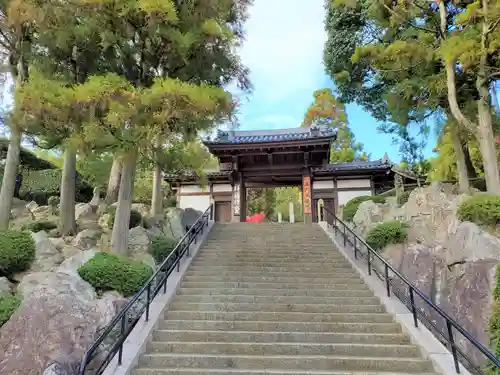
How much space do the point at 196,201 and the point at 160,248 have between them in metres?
9.66

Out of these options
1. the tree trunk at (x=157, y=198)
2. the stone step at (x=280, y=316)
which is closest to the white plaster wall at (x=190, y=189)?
the tree trunk at (x=157, y=198)

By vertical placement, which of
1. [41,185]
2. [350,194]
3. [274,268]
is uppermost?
[41,185]

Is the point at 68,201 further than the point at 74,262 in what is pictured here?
Yes

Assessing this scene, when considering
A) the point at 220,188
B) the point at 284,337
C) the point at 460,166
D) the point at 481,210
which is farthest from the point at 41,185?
the point at 460,166

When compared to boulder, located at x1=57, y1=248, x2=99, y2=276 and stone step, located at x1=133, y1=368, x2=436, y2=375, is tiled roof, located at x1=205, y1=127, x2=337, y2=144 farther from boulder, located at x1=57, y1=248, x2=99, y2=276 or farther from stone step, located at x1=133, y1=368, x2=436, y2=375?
stone step, located at x1=133, y1=368, x2=436, y2=375

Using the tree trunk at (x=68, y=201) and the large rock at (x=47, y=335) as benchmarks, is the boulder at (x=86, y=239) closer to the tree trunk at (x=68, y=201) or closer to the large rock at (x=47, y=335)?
the tree trunk at (x=68, y=201)

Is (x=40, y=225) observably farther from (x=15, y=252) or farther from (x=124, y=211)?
(x=124, y=211)

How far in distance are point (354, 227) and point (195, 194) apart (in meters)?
9.36

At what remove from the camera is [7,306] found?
5.45m

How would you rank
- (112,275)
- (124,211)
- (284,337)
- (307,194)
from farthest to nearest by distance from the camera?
(307,194), (124,211), (112,275), (284,337)

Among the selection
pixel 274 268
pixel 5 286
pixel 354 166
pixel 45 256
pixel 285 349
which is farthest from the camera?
pixel 354 166

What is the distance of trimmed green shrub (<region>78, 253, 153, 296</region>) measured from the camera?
6.60 meters

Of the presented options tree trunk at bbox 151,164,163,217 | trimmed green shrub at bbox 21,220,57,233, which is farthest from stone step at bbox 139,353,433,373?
tree trunk at bbox 151,164,163,217

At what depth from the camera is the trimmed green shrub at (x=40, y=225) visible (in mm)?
9650
